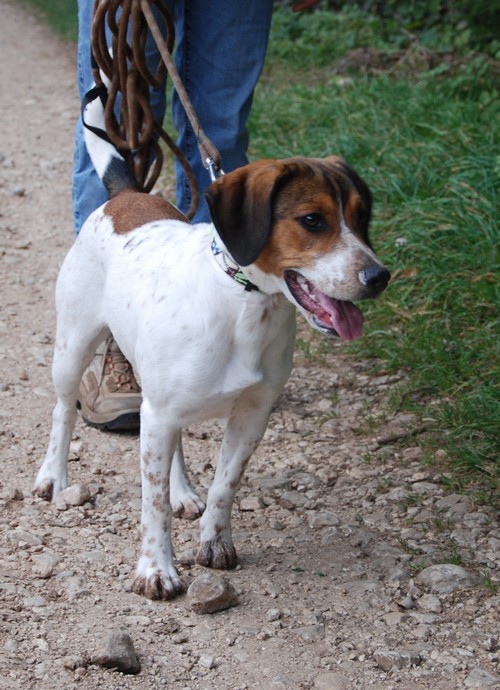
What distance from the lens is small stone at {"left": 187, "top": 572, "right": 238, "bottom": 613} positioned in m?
3.12

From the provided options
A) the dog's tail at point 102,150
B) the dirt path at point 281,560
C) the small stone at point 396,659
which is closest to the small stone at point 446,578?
the dirt path at point 281,560

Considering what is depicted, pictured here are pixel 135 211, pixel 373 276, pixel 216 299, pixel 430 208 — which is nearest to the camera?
pixel 373 276

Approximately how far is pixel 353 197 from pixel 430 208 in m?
2.93

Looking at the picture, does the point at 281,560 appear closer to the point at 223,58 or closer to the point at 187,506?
the point at 187,506

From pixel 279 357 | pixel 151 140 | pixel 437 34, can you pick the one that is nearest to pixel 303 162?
pixel 279 357

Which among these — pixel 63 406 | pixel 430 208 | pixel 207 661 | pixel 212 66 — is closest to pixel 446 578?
pixel 207 661

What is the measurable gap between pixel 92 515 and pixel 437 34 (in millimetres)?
6603

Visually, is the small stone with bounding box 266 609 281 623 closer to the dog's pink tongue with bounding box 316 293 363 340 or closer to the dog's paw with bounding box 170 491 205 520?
the dog's paw with bounding box 170 491 205 520

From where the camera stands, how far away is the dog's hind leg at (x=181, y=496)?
379 centimetres

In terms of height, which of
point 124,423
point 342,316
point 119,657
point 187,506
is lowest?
point 124,423

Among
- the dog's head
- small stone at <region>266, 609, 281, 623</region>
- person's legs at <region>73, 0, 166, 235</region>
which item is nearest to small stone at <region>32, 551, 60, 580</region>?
small stone at <region>266, 609, 281, 623</region>

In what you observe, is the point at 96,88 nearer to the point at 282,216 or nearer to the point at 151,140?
the point at 151,140

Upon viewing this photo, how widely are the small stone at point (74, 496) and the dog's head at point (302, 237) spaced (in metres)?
1.24

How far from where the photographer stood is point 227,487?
3.39m
